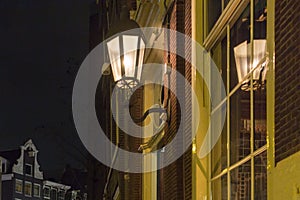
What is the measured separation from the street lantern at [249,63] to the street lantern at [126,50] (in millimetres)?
1675

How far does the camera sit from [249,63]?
5.87 m

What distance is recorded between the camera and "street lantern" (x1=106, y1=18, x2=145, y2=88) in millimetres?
7906

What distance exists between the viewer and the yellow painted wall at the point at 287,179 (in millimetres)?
4215

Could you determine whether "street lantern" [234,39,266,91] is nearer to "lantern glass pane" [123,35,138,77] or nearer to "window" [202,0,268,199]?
"window" [202,0,268,199]

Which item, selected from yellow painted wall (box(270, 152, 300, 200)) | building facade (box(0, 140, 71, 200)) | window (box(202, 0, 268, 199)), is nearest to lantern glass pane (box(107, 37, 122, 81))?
window (box(202, 0, 268, 199))

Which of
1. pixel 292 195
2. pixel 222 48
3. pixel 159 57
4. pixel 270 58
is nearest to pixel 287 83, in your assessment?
→ pixel 270 58

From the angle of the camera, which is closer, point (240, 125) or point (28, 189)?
point (240, 125)

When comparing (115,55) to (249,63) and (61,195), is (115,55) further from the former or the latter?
(61,195)

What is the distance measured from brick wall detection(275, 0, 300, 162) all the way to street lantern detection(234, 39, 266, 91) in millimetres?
676

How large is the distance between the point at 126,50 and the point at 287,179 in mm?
3824

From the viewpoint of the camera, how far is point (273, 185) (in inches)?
183

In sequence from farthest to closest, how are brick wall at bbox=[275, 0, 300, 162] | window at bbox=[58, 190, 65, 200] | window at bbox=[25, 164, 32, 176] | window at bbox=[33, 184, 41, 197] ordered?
window at bbox=[58, 190, 65, 200], window at bbox=[33, 184, 41, 197], window at bbox=[25, 164, 32, 176], brick wall at bbox=[275, 0, 300, 162]

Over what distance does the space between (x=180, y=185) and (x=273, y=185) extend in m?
4.07

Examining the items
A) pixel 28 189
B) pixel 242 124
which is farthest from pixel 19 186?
pixel 242 124
